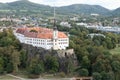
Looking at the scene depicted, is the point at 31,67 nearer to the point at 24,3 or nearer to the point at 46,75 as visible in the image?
the point at 46,75

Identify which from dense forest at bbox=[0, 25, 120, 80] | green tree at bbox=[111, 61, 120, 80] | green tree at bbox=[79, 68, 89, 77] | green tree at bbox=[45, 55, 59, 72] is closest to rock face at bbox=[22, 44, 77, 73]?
dense forest at bbox=[0, 25, 120, 80]

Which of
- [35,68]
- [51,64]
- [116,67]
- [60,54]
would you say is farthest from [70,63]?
[116,67]

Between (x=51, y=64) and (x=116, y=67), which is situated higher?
(x=116, y=67)

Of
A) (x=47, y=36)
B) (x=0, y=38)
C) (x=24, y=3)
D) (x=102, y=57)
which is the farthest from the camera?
(x=24, y=3)

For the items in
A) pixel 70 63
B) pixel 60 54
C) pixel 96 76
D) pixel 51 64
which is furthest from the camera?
pixel 60 54

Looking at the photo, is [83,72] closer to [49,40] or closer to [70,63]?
[70,63]

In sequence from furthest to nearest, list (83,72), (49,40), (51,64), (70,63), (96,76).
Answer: (49,40) → (51,64) → (70,63) → (83,72) → (96,76)

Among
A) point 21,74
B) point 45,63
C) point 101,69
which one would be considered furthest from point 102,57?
point 21,74

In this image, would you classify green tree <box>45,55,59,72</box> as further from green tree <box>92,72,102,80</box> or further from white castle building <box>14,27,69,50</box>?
green tree <box>92,72,102,80</box>

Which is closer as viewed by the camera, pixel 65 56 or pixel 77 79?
pixel 77 79
